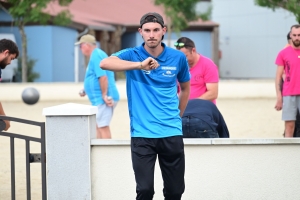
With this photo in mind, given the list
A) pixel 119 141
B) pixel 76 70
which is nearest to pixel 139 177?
pixel 119 141

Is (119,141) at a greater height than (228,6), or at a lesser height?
lesser

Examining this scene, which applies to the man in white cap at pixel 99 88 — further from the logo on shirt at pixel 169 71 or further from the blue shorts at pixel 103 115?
the logo on shirt at pixel 169 71

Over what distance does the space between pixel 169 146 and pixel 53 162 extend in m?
1.49

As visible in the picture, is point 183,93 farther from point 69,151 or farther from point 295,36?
point 295,36

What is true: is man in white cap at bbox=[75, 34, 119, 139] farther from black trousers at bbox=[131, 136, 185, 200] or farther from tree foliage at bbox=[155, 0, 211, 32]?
tree foliage at bbox=[155, 0, 211, 32]

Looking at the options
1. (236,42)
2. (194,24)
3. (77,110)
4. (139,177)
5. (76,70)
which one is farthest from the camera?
(236,42)

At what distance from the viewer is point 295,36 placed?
8.98 m

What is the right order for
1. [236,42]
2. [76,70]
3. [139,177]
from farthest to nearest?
[236,42], [76,70], [139,177]

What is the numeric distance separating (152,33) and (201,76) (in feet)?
8.94

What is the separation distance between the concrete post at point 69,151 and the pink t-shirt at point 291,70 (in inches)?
144

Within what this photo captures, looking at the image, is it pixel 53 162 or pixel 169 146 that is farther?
pixel 53 162

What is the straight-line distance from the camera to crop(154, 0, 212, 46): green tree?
33.7 metres

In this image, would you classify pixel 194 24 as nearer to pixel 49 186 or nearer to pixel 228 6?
pixel 228 6

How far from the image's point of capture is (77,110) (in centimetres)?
633
